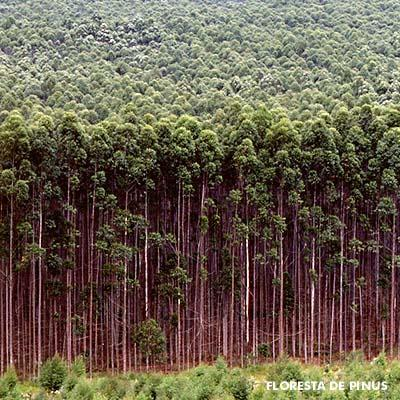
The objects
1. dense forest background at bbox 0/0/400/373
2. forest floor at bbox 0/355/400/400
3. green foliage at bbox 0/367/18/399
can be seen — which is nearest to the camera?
forest floor at bbox 0/355/400/400

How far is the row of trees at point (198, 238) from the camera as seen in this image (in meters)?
20.5

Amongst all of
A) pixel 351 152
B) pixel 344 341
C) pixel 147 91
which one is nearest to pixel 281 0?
pixel 147 91

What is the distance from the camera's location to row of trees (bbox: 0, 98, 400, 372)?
67.4 ft

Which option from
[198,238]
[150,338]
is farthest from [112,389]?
[198,238]

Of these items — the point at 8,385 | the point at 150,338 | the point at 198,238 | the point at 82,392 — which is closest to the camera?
the point at 82,392

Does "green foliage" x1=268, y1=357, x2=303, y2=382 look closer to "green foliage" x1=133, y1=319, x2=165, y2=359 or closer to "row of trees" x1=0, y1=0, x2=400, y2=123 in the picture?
"green foliage" x1=133, y1=319, x2=165, y2=359

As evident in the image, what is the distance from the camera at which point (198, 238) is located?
74.3 ft

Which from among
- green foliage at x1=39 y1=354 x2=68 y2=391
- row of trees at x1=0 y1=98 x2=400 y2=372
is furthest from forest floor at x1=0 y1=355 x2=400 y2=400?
row of trees at x1=0 y1=98 x2=400 y2=372

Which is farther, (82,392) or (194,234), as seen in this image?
(194,234)

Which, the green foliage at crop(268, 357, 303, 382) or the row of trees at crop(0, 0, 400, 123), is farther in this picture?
the row of trees at crop(0, 0, 400, 123)

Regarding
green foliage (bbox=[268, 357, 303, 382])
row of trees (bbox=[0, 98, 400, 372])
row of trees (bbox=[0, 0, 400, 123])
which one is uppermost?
row of trees (bbox=[0, 0, 400, 123])

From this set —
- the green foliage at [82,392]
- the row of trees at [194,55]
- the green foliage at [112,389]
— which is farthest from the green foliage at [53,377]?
the row of trees at [194,55]

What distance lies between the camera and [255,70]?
3048 cm

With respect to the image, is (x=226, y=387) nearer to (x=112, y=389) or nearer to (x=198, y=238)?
(x=112, y=389)
